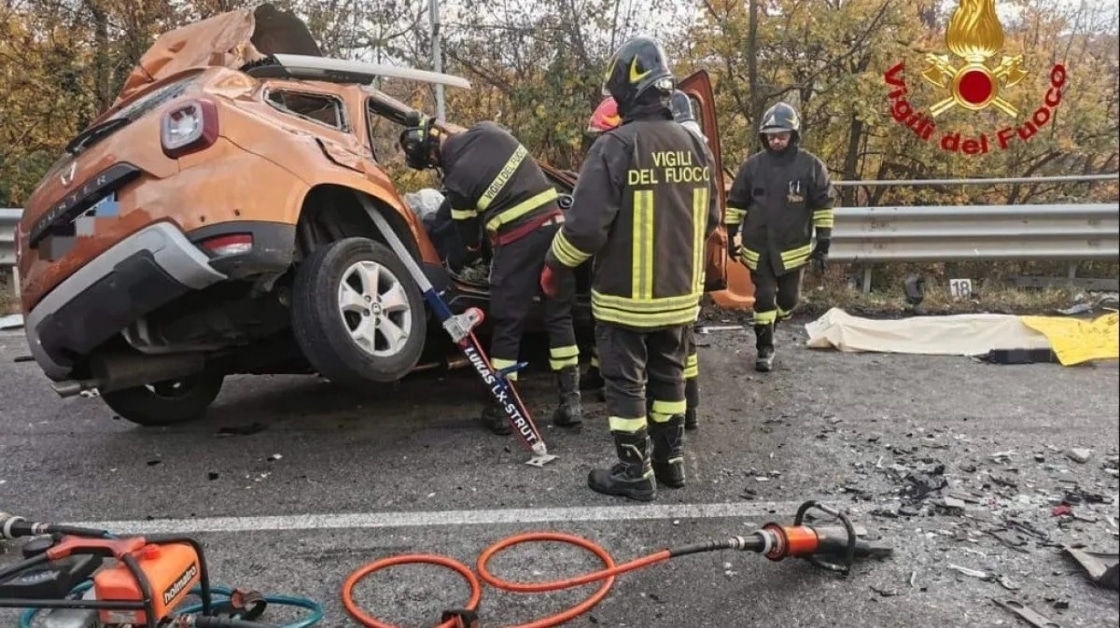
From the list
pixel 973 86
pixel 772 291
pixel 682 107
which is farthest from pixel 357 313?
pixel 973 86

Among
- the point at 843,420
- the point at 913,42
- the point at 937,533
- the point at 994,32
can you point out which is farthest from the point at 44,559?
the point at 913,42

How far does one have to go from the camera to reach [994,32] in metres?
6.72

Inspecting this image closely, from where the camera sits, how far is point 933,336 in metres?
5.75

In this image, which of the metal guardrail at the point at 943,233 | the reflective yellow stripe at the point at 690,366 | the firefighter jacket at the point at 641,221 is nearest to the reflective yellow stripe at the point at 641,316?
the firefighter jacket at the point at 641,221

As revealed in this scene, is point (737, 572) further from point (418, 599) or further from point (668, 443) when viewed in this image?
point (418, 599)

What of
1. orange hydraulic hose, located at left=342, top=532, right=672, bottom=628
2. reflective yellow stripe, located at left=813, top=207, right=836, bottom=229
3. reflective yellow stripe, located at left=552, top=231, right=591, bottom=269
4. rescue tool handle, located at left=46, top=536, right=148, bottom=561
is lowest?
orange hydraulic hose, located at left=342, top=532, right=672, bottom=628

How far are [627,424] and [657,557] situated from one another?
0.83 m

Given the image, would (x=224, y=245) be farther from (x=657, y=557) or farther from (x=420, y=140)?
(x=657, y=557)

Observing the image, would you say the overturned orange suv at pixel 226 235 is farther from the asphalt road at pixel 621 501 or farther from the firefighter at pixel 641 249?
the firefighter at pixel 641 249

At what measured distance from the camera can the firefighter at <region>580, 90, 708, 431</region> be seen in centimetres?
393

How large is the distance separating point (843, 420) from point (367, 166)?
2748mm

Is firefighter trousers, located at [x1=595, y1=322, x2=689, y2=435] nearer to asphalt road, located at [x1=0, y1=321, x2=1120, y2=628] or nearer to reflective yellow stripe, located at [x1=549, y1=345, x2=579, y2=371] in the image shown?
asphalt road, located at [x1=0, y1=321, x2=1120, y2=628]

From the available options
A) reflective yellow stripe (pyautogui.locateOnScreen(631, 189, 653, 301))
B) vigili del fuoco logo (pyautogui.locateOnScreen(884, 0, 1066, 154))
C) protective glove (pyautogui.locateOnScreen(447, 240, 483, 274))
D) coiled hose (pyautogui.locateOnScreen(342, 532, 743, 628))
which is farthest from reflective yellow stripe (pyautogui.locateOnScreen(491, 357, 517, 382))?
vigili del fuoco logo (pyautogui.locateOnScreen(884, 0, 1066, 154))

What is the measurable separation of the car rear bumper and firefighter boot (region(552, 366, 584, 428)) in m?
1.87
